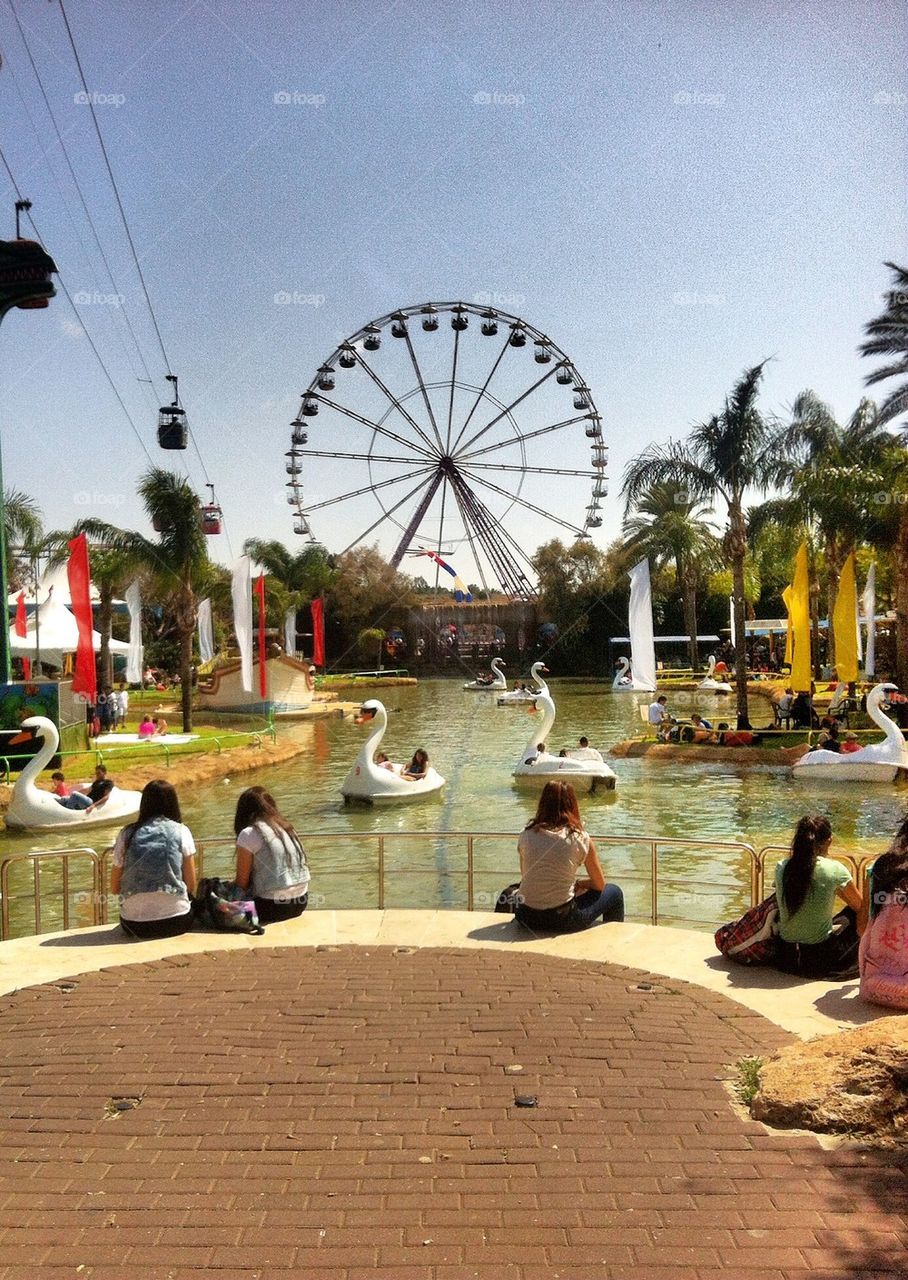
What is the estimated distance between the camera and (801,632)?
24625 millimetres

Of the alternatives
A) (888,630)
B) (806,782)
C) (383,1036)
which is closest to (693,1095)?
(383,1036)

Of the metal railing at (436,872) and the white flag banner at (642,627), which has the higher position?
the white flag banner at (642,627)

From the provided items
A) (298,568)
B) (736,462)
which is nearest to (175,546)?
(736,462)

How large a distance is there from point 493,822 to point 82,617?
8.77 m

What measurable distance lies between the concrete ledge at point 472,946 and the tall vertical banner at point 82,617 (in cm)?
1280

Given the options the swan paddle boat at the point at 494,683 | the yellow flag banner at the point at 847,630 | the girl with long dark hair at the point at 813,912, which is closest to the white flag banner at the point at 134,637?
the swan paddle boat at the point at 494,683

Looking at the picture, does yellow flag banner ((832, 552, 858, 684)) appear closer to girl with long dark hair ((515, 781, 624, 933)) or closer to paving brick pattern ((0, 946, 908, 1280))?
girl with long dark hair ((515, 781, 624, 933))

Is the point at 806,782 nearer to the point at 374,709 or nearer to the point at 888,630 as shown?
the point at 374,709

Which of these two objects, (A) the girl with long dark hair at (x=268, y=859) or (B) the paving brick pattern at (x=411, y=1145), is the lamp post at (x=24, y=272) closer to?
(A) the girl with long dark hair at (x=268, y=859)

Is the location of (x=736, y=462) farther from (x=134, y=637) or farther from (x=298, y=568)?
(x=298, y=568)

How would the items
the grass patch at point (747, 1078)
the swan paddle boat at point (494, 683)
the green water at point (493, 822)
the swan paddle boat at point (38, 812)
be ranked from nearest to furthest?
the grass patch at point (747, 1078)
the green water at point (493, 822)
the swan paddle boat at point (38, 812)
the swan paddle boat at point (494, 683)

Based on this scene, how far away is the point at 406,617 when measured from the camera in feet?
223

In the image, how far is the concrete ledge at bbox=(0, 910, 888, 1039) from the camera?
19.3 feet

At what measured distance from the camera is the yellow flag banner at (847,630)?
25344 millimetres
